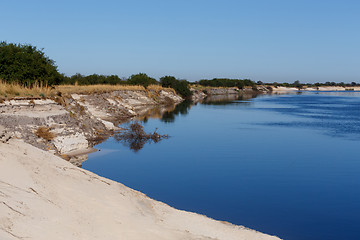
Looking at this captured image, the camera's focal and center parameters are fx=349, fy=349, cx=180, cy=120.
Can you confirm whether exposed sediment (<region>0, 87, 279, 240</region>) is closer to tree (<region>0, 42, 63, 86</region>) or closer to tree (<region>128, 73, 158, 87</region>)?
tree (<region>0, 42, 63, 86</region>)

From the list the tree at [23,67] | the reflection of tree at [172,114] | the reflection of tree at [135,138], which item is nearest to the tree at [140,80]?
the reflection of tree at [172,114]

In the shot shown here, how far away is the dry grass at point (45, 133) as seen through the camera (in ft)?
73.2

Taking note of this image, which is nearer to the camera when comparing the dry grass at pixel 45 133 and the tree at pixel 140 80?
the dry grass at pixel 45 133

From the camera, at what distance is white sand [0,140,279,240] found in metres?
8.68

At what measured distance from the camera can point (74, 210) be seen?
10250mm

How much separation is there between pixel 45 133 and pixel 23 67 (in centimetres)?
1505

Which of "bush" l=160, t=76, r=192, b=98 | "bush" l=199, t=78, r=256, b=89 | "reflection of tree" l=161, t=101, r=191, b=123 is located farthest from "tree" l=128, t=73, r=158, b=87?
"bush" l=199, t=78, r=256, b=89

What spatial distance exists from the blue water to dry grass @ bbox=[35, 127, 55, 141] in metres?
3.14

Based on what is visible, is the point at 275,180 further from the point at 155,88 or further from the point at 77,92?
the point at 155,88

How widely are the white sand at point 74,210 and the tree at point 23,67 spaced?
75.9 feet

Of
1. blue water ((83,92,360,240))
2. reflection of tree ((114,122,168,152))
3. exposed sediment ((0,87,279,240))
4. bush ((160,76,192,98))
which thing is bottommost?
blue water ((83,92,360,240))

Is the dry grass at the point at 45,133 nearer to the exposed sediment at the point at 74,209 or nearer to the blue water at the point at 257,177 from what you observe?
the blue water at the point at 257,177

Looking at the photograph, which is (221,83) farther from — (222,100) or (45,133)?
(45,133)

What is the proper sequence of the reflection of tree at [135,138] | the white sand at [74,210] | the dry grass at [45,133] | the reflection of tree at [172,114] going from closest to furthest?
1. the white sand at [74,210]
2. the dry grass at [45,133]
3. the reflection of tree at [135,138]
4. the reflection of tree at [172,114]
